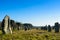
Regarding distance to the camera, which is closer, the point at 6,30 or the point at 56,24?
the point at 6,30

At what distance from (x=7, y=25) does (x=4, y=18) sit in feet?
4.85

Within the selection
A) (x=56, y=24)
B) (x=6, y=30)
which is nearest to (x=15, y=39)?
(x=6, y=30)

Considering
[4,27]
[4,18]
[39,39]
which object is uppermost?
[4,18]

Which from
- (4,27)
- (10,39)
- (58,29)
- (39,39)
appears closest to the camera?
(10,39)

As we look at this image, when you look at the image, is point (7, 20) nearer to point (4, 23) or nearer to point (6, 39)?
point (4, 23)

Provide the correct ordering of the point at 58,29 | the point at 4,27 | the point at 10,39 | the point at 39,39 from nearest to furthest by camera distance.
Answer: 1. the point at 10,39
2. the point at 39,39
3. the point at 4,27
4. the point at 58,29

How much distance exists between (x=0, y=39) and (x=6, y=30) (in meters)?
6.97

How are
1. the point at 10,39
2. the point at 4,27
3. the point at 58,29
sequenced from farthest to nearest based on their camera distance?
the point at 58,29 < the point at 4,27 < the point at 10,39

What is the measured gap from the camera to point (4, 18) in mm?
27328

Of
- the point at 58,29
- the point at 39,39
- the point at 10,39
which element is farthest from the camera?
the point at 58,29

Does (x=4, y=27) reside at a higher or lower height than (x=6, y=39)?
higher

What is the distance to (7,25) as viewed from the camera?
27297mm

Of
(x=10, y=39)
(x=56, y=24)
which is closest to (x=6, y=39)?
(x=10, y=39)

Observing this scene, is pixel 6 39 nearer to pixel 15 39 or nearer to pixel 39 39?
pixel 15 39
